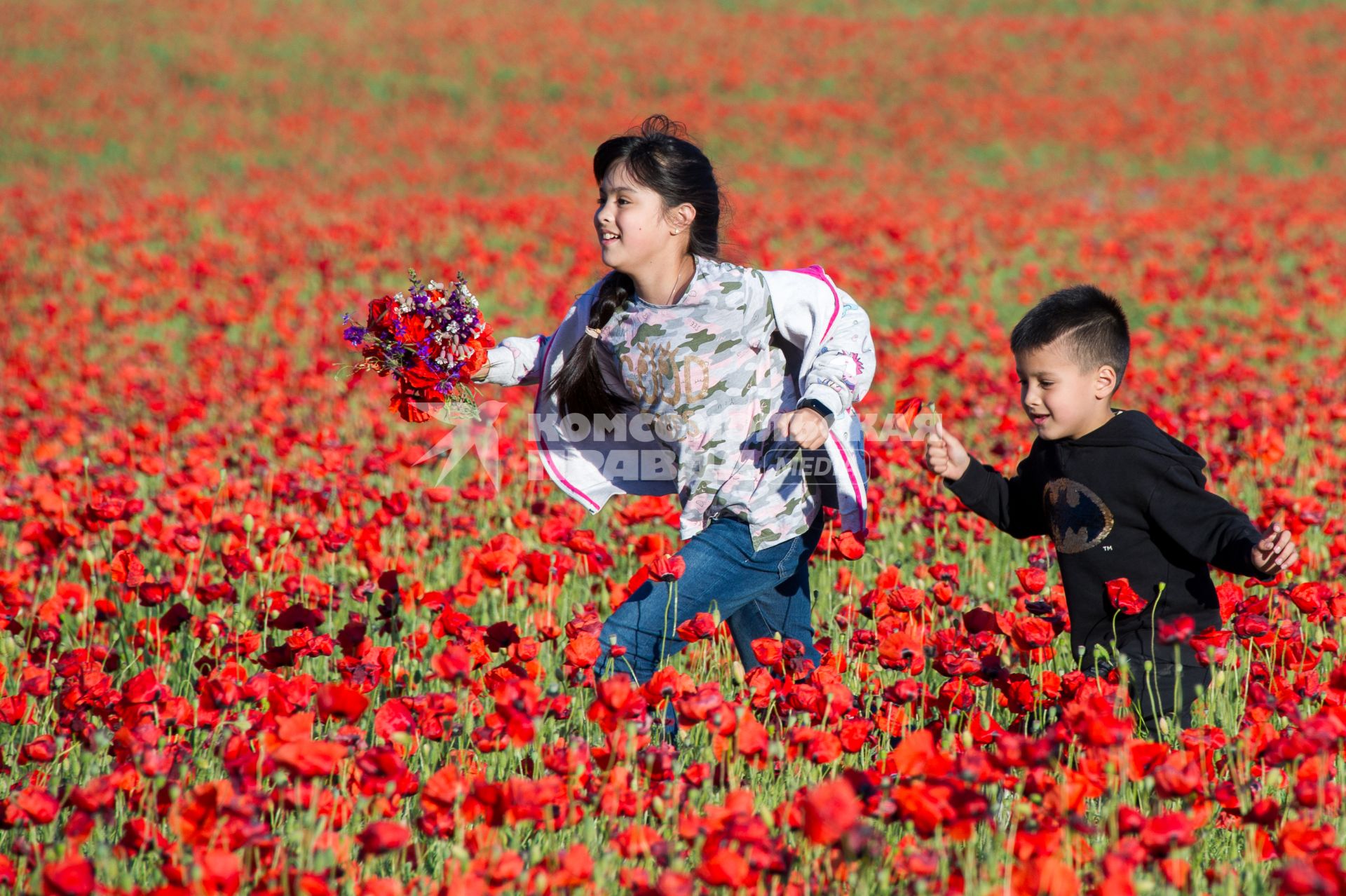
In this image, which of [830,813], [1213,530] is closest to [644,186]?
[1213,530]

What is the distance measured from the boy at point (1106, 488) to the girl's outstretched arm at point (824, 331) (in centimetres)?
24

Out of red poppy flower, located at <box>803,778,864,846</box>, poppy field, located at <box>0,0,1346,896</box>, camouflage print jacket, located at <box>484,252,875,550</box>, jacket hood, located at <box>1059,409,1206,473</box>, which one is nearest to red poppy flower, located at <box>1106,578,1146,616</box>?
poppy field, located at <box>0,0,1346,896</box>

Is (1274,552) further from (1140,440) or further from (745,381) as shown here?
(745,381)

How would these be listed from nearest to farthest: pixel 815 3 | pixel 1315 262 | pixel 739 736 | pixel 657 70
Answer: pixel 739 736 < pixel 1315 262 < pixel 657 70 < pixel 815 3

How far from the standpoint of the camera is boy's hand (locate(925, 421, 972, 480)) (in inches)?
116

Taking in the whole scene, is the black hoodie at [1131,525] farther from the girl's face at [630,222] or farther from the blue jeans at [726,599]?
the girl's face at [630,222]

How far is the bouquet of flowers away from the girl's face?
1.21 feet

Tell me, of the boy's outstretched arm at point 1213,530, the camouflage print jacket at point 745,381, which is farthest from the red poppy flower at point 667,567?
the boy's outstretched arm at point 1213,530

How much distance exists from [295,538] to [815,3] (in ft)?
107

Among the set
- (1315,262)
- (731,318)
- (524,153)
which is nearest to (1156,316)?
(1315,262)

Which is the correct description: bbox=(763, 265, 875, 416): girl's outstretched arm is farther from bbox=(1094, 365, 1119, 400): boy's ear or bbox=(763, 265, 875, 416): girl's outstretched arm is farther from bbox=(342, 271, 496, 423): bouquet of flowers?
bbox=(342, 271, 496, 423): bouquet of flowers

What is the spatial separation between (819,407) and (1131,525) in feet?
2.42

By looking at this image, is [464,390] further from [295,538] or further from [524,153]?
[524,153]

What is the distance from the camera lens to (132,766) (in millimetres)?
2135
